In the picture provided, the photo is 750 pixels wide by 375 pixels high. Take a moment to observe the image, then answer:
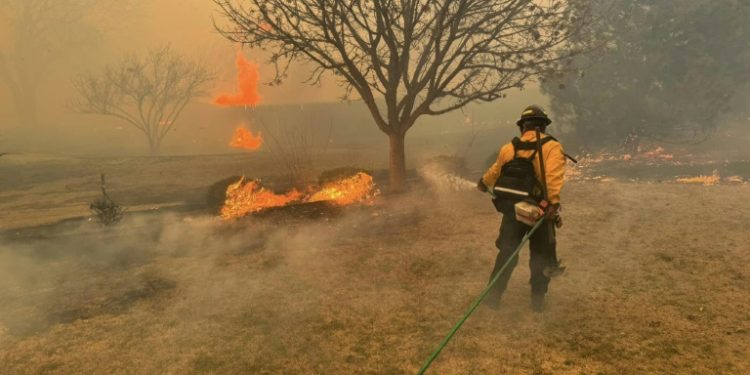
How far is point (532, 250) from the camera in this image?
4703 mm

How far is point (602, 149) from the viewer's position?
2500cm

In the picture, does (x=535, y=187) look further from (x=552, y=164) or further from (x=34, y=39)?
(x=34, y=39)

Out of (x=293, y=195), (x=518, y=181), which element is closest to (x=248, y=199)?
(x=293, y=195)

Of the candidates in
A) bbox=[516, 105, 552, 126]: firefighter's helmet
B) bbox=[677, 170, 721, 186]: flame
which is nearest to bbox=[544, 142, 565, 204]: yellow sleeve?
bbox=[516, 105, 552, 126]: firefighter's helmet

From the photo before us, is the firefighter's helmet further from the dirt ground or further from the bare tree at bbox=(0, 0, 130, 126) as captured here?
the bare tree at bbox=(0, 0, 130, 126)

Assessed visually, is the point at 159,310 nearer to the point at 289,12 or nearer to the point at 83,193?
the point at 289,12

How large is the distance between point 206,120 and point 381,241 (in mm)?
46544

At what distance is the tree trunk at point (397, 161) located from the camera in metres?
11.9

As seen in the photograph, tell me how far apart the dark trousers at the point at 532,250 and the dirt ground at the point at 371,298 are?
1.05 ft

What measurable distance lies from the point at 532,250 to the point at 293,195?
8612 mm

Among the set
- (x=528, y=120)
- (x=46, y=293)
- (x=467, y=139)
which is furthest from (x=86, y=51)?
(x=528, y=120)

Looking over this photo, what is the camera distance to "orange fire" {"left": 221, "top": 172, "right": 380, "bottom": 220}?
426 inches

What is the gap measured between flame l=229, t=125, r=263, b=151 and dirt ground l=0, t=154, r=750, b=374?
27423 millimetres

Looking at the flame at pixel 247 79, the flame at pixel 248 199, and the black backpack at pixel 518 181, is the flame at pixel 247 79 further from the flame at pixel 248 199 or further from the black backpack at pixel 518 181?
the black backpack at pixel 518 181
